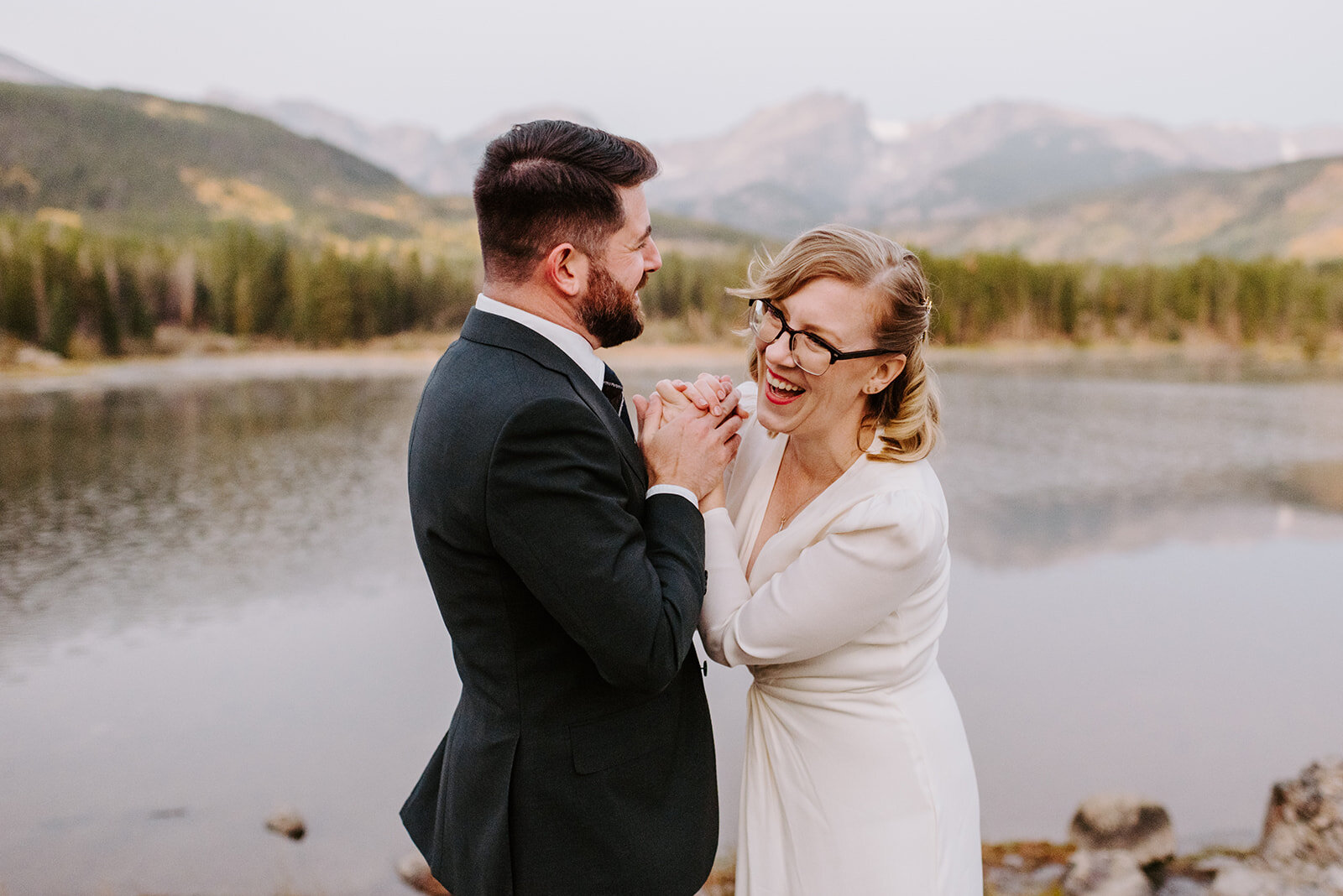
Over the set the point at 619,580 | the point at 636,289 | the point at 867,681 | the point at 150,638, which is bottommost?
the point at 150,638

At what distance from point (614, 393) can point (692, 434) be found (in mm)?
190

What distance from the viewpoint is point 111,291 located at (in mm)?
34750

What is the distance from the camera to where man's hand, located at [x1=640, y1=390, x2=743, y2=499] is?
179 cm

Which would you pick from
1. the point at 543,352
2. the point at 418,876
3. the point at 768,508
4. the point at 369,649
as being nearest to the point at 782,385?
the point at 768,508

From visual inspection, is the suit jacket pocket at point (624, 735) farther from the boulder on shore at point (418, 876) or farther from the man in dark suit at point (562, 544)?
the boulder on shore at point (418, 876)

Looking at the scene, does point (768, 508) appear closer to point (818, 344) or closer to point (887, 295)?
point (818, 344)

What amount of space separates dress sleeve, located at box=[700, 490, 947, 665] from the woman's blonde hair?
211mm

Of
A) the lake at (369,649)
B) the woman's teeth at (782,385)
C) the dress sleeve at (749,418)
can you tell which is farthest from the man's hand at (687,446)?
the lake at (369,649)

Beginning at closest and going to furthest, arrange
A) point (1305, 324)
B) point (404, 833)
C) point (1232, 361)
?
point (404, 833) → point (1232, 361) → point (1305, 324)

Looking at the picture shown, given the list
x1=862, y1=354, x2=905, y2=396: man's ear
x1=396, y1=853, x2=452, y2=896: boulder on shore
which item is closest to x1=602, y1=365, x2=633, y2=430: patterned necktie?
x1=862, y1=354, x2=905, y2=396: man's ear

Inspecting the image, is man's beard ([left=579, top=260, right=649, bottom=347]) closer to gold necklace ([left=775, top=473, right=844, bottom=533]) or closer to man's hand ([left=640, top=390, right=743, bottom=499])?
man's hand ([left=640, top=390, right=743, bottom=499])

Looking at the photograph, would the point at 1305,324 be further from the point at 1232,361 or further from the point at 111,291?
the point at 111,291

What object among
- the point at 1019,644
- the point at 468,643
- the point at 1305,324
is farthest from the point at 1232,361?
the point at 468,643

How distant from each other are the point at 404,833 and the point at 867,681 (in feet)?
14.3
